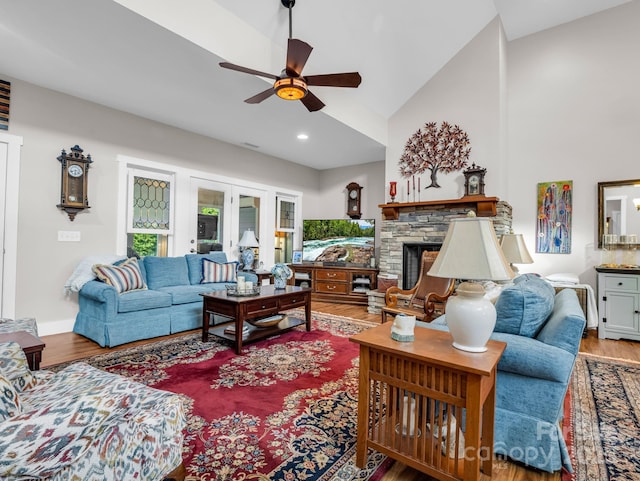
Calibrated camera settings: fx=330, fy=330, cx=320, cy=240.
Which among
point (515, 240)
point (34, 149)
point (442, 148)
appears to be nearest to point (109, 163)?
point (34, 149)

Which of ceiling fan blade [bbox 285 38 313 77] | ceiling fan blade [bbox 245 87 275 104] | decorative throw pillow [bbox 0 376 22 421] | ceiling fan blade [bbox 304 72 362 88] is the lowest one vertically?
decorative throw pillow [bbox 0 376 22 421]

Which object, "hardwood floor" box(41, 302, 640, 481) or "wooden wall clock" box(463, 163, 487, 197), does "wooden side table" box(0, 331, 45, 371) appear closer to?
"hardwood floor" box(41, 302, 640, 481)

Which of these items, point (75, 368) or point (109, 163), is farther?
point (109, 163)

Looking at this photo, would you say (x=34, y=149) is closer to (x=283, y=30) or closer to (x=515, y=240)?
(x=283, y=30)

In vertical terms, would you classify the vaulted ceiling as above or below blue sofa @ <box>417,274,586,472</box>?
above

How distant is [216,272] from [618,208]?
5318mm

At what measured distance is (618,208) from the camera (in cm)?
419

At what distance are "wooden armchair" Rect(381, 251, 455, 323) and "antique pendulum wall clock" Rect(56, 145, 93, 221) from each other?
3.71m

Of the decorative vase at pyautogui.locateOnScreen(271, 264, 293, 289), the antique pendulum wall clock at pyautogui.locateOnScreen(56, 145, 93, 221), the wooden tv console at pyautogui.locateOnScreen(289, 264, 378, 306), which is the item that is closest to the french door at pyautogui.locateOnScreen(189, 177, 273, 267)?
the wooden tv console at pyautogui.locateOnScreen(289, 264, 378, 306)

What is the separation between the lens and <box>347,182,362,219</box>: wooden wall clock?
671 centimetres

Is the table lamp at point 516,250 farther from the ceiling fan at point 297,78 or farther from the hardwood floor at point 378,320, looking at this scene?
the ceiling fan at point 297,78

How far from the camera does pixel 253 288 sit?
3.52m

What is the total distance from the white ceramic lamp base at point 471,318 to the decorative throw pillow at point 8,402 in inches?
61.2

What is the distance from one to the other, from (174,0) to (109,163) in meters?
2.39
